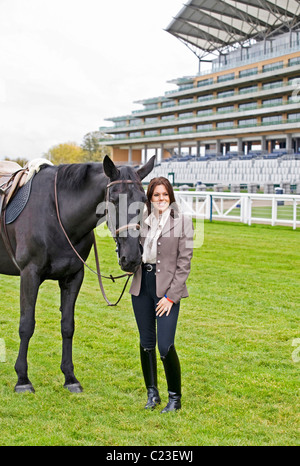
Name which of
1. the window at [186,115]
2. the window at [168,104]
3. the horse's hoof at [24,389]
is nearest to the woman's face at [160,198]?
the horse's hoof at [24,389]

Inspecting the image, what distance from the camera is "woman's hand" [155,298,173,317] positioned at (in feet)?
11.7

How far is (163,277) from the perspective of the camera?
3.61 m

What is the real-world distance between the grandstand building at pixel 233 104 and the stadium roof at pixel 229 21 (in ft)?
0.45

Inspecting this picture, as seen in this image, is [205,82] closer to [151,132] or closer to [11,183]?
[151,132]

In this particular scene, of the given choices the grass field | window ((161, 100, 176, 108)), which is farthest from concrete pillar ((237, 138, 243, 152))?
the grass field

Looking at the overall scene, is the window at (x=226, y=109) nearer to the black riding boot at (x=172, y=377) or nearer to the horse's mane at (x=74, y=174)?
the horse's mane at (x=74, y=174)

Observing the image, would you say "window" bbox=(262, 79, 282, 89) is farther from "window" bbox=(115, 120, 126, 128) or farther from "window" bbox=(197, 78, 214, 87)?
"window" bbox=(115, 120, 126, 128)

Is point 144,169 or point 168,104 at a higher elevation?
point 168,104

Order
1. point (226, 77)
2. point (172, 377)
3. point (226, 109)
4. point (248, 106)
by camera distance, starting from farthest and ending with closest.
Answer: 1. point (226, 77)
2. point (226, 109)
3. point (248, 106)
4. point (172, 377)

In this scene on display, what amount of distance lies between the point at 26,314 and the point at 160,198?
148cm

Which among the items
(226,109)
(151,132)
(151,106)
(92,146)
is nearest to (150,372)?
(226,109)

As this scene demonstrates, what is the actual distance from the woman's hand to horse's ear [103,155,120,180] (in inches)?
37.7

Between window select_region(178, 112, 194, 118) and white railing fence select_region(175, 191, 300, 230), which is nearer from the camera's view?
white railing fence select_region(175, 191, 300, 230)
